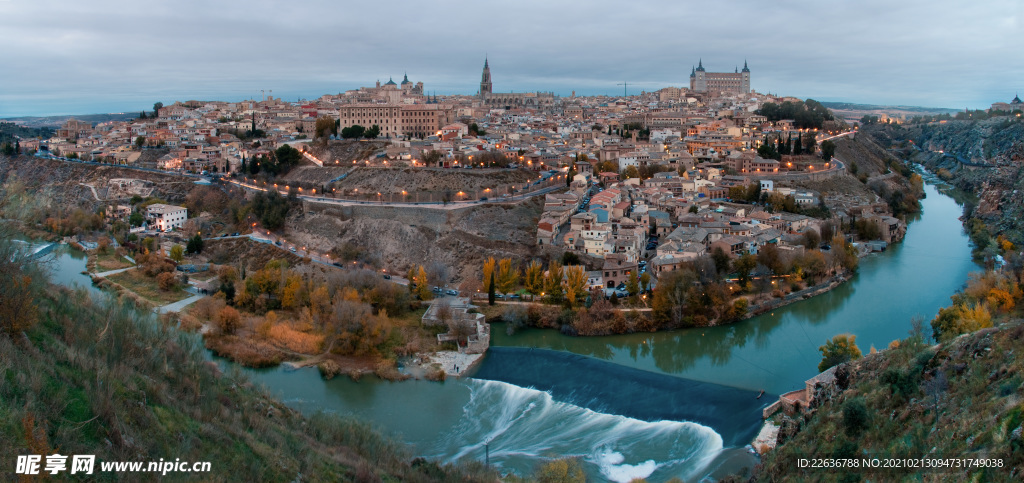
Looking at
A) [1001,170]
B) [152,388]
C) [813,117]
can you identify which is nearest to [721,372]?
[152,388]

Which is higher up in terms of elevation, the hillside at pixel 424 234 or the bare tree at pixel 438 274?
the hillside at pixel 424 234

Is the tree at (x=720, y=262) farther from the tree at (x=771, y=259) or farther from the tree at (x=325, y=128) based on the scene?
the tree at (x=325, y=128)

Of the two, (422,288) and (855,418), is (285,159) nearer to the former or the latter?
A: (422,288)

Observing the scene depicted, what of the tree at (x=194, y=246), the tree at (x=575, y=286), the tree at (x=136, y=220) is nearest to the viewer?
the tree at (x=575, y=286)

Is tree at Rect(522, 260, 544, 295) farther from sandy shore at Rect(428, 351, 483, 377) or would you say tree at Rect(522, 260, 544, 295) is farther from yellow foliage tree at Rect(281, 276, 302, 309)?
yellow foliage tree at Rect(281, 276, 302, 309)

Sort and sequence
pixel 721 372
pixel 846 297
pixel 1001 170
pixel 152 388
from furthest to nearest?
pixel 1001 170 → pixel 846 297 → pixel 721 372 → pixel 152 388

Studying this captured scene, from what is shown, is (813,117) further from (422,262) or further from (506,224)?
(422,262)

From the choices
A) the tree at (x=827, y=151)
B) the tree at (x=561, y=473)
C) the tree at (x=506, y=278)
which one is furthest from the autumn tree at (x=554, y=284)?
the tree at (x=827, y=151)
